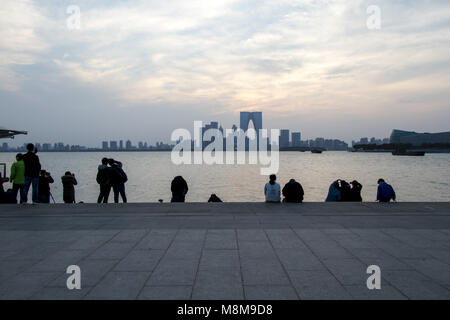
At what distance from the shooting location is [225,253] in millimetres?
6887

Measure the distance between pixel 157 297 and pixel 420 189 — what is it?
4859 centimetres

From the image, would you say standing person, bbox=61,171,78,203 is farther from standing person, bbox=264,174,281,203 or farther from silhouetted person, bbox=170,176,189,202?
standing person, bbox=264,174,281,203

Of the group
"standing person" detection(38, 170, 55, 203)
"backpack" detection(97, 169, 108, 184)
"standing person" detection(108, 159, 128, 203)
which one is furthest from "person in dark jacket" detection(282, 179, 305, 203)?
"standing person" detection(38, 170, 55, 203)

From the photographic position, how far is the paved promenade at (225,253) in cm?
509

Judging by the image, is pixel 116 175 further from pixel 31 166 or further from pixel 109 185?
pixel 31 166

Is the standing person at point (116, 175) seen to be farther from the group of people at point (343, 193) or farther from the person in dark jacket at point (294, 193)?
the group of people at point (343, 193)

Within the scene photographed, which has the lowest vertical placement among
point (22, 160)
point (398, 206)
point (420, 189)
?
point (420, 189)

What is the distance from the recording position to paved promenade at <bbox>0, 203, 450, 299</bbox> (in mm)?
5086

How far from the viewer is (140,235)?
8445mm

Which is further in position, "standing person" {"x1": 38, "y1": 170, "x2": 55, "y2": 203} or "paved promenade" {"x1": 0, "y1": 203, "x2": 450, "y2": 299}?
"standing person" {"x1": 38, "y1": 170, "x2": 55, "y2": 203}

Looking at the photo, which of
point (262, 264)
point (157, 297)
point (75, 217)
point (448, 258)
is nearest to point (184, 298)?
point (157, 297)

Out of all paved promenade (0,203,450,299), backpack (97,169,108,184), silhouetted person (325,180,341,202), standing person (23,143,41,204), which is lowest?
paved promenade (0,203,450,299)

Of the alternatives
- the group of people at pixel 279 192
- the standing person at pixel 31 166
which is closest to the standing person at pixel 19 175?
the standing person at pixel 31 166

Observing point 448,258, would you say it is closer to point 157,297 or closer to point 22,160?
point 157,297
